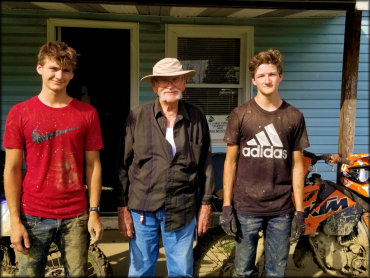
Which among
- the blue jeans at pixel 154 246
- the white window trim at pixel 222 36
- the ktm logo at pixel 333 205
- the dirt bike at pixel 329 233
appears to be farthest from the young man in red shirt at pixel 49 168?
the white window trim at pixel 222 36

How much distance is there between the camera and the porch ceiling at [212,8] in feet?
11.5

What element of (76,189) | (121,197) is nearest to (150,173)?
(121,197)

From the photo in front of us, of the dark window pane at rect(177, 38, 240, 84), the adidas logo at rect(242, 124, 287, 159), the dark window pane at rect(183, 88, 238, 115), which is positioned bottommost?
the adidas logo at rect(242, 124, 287, 159)

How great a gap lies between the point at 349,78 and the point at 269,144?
1972 millimetres

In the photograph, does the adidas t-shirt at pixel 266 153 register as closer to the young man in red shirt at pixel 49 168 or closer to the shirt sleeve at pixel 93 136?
the shirt sleeve at pixel 93 136

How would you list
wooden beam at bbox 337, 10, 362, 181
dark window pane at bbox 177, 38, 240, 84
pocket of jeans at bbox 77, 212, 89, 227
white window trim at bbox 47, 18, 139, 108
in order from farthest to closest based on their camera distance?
dark window pane at bbox 177, 38, 240, 84
white window trim at bbox 47, 18, 139, 108
wooden beam at bbox 337, 10, 362, 181
pocket of jeans at bbox 77, 212, 89, 227

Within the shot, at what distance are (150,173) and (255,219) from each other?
0.77 metres

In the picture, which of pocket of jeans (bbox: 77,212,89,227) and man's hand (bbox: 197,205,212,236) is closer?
pocket of jeans (bbox: 77,212,89,227)

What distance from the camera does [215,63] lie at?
18.4 feet

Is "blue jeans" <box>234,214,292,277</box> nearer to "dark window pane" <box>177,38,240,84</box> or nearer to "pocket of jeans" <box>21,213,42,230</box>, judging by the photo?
"pocket of jeans" <box>21,213,42,230</box>

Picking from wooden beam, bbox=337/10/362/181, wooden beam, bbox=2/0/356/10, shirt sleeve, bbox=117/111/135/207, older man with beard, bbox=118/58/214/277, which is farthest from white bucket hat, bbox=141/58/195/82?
wooden beam, bbox=337/10/362/181

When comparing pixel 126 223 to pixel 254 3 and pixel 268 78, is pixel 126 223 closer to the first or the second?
pixel 268 78

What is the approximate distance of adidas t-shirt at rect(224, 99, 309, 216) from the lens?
242 centimetres

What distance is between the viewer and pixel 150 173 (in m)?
2.35
